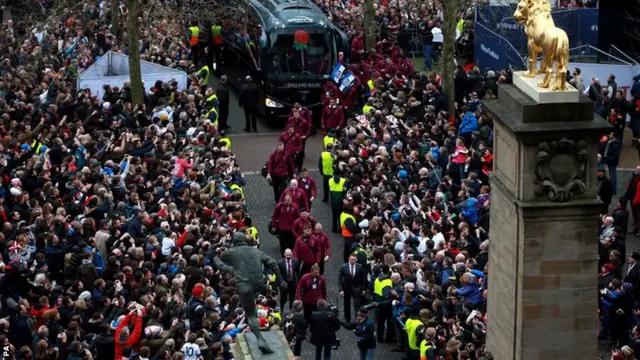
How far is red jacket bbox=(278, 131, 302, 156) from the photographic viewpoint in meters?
37.6

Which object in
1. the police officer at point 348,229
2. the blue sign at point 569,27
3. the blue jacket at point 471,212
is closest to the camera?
the blue jacket at point 471,212

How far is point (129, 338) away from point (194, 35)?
23.1m

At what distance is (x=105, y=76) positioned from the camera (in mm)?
43094

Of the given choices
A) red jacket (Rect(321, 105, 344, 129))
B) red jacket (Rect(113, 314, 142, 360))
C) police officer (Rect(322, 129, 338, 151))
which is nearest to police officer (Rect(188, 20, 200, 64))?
red jacket (Rect(321, 105, 344, 129))

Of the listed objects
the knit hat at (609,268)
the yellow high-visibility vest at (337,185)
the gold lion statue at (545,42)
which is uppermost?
the gold lion statue at (545,42)

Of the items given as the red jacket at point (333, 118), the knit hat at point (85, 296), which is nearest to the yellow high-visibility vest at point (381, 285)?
the knit hat at point (85, 296)

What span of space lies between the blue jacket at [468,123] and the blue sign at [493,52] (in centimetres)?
644

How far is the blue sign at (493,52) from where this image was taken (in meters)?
44.0

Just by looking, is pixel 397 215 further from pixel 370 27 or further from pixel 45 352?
pixel 370 27

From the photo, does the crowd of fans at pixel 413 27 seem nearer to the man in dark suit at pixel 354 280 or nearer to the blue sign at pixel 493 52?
the blue sign at pixel 493 52

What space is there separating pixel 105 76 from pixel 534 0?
20.2m

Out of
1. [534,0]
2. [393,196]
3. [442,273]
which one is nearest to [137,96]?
[393,196]

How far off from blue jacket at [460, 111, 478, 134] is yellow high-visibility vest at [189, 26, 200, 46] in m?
13.5

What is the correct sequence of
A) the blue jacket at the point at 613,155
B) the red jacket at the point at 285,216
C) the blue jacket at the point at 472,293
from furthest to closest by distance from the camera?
the blue jacket at the point at 613,155, the red jacket at the point at 285,216, the blue jacket at the point at 472,293
